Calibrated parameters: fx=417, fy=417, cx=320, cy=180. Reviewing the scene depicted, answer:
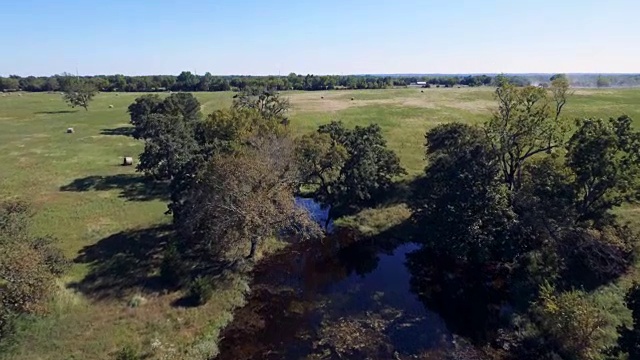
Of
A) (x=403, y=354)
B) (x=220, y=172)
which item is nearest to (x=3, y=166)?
(x=220, y=172)

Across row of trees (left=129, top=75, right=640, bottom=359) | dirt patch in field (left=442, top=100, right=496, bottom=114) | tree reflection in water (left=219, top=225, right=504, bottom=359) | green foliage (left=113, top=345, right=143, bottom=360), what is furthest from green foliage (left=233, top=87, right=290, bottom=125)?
dirt patch in field (left=442, top=100, right=496, bottom=114)

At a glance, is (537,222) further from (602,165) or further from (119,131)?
(119,131)

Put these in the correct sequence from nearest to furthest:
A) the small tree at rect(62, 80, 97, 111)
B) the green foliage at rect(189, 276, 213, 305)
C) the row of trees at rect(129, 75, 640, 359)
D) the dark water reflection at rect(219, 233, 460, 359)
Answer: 1. the dark water reflection at rect(219, 233, 460, 359)
2. the green foliage at rect(189, 276, 213, 305)
3. the row of trees at rect(129, 75, 640, 359)
4. the small tree at rect(62, 80, 97, 111)

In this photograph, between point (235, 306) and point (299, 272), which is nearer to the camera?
point (235, 306)

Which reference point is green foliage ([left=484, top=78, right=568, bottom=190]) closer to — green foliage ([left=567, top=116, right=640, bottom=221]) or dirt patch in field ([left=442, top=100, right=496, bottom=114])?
green foliage ([left=567, top=116, right=640, bottom=221])

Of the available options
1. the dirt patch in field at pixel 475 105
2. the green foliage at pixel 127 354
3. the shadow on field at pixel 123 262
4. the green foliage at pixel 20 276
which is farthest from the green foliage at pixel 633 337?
the dirt patch in field at pixel 475 105

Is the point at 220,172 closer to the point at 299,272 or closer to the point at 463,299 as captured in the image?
the point at 299,272

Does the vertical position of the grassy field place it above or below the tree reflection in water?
above
